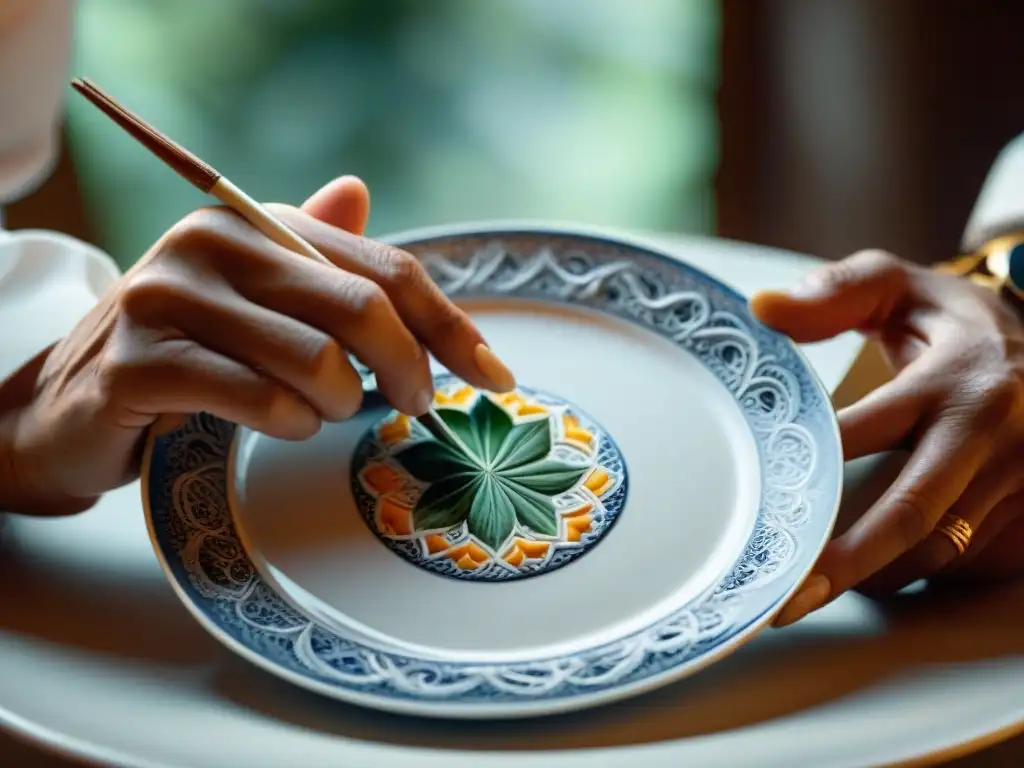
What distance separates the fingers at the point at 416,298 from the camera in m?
0.51

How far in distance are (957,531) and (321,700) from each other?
298 mm

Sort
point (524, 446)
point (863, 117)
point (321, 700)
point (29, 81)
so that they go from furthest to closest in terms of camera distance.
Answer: point (863, 117), point (29, 81), point (524, 446), point (321, 700)

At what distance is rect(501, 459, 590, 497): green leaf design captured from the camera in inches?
21.1

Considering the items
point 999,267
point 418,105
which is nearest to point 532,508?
point 999,267

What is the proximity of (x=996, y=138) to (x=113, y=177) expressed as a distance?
1.03m

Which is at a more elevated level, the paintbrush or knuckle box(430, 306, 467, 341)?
the paintbrush

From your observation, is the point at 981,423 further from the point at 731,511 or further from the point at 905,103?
the point at 905,103

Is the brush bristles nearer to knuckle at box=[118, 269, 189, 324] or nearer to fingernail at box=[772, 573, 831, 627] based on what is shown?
knuckle at box=[118, 269, 189, 324]

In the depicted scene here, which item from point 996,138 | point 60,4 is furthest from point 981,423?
point 996,138

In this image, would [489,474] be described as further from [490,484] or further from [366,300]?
[366,300]

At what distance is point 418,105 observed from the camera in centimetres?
143

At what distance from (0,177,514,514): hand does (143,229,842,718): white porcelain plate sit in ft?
0.13

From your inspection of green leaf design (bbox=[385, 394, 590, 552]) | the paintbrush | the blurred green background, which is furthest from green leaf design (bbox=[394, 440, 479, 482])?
the blurred green background

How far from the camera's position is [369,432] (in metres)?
0.57
